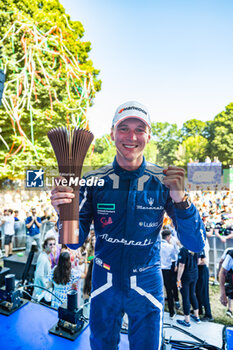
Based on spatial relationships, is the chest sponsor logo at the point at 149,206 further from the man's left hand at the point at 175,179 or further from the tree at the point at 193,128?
the tree at the point at 193,128

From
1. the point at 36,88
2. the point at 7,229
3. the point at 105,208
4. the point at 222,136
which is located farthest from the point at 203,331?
the point at 222,136

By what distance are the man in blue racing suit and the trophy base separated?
0.86 ft

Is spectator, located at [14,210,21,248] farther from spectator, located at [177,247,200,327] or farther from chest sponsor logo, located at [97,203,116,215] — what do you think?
chest sponsor logo, located at [97,203,116,215]

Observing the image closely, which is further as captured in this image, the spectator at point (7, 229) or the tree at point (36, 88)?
the tree at point (36, 88)

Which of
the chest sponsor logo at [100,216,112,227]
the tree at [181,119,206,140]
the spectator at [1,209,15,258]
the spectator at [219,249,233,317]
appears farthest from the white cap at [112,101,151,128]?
the tree at [181,119,206,140]

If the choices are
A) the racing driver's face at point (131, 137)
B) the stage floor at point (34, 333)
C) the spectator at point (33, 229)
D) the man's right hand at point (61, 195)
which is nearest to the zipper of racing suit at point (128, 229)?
the racing driver's face at point (131, 137)

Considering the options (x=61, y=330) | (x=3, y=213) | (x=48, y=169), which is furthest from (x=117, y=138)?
(x=3, y=213)

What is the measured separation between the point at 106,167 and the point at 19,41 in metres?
9.79

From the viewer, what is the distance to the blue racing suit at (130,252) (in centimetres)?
130

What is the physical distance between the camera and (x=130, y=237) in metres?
1.31

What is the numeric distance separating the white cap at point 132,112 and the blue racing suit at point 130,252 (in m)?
0.28

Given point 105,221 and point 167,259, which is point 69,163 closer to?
point 105,221

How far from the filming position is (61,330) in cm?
194

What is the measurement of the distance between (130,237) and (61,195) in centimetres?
51
